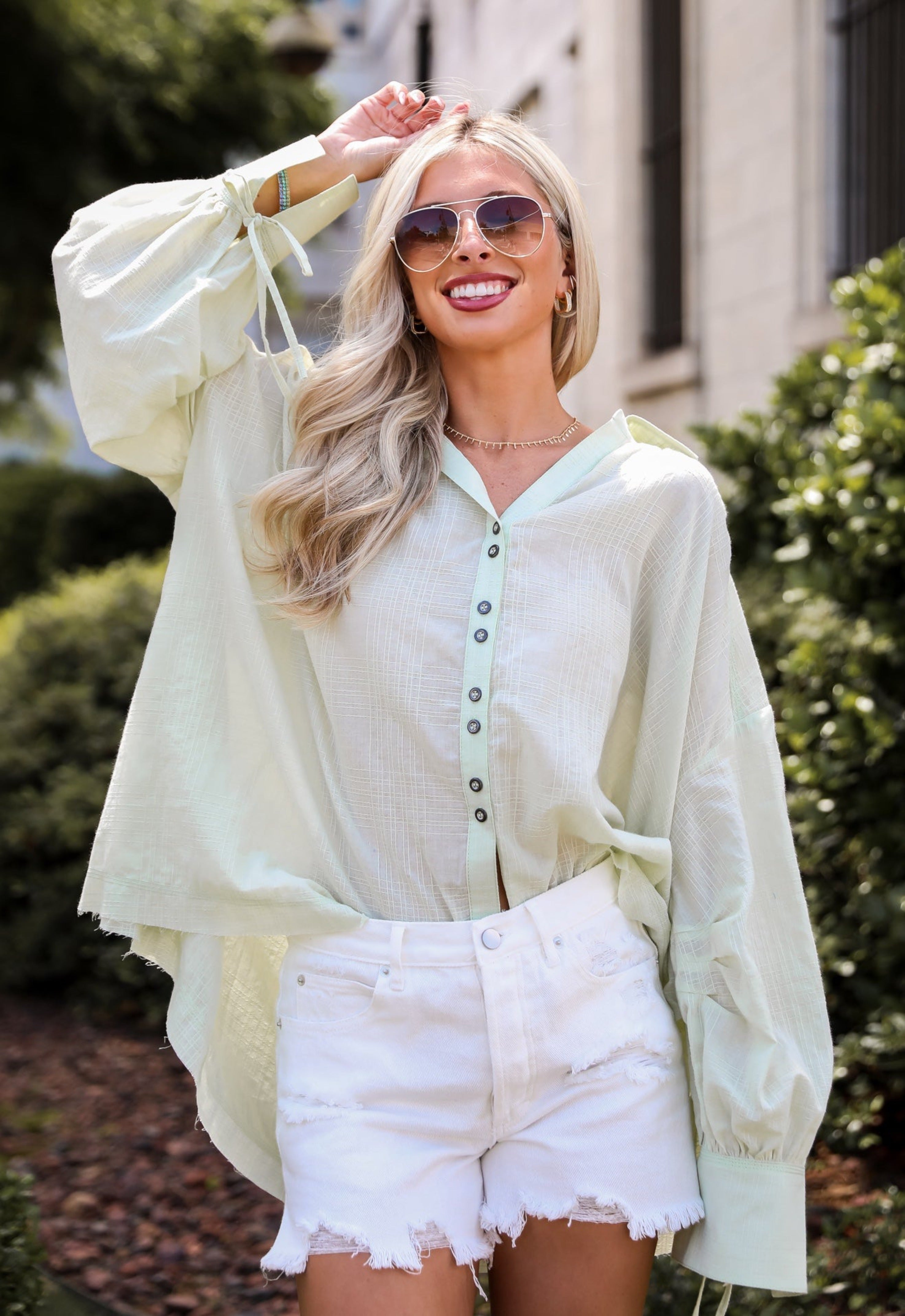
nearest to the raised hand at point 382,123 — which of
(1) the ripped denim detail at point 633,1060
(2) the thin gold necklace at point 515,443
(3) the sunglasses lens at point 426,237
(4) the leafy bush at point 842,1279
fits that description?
(3) the sunglasses lens at point 426,237

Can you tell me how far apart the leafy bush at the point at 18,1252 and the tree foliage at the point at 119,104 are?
1028 cm

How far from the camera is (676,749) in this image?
2.16 meters

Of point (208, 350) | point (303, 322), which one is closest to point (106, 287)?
point (208, 350)

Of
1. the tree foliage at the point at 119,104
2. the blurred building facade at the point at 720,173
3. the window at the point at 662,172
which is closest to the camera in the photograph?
the blurred building facade at the point at 720,173

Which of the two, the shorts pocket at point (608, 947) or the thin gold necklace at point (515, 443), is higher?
the thin gold necklace at point (515, 443)

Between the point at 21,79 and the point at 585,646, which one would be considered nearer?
the point at 585,646

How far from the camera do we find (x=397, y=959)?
Result: 2008 mm

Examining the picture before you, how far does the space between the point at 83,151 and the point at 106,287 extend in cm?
1104

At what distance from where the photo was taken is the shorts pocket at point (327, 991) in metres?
2.02

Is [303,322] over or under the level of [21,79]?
under

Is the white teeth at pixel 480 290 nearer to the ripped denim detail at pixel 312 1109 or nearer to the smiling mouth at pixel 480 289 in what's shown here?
the smiling mouth at pixel 480 289

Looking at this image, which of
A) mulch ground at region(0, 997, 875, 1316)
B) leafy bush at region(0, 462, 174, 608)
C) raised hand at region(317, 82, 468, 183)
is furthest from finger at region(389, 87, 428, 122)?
leafy bush at region(0, 462, 174, 608)

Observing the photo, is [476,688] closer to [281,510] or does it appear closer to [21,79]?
[281,510]

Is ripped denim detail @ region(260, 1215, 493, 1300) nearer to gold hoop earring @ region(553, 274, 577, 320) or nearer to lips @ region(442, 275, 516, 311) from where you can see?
lips @ region(442, 275, 516, 311)
